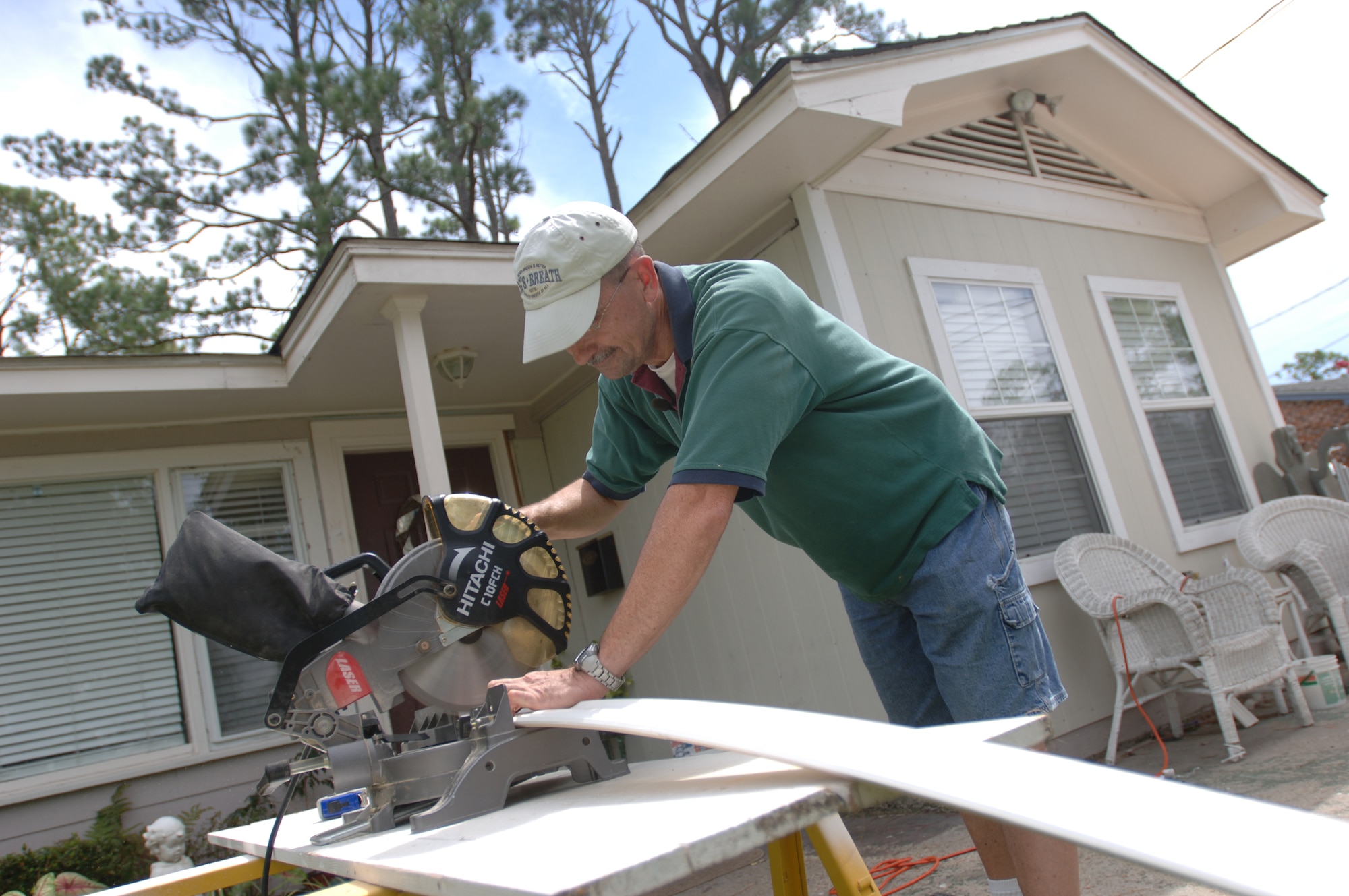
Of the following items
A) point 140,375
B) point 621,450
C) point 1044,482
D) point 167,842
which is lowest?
point 167,842

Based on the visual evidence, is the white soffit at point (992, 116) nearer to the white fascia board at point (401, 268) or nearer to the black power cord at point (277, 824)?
the white fascia board at point (401, 268)

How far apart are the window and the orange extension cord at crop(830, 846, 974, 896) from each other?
3.34 m

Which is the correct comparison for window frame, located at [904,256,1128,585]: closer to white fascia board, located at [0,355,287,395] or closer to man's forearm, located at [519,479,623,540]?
man's forearm, located at [519,479,623,540]

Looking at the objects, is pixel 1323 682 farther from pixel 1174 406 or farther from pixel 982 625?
pixel 982 625

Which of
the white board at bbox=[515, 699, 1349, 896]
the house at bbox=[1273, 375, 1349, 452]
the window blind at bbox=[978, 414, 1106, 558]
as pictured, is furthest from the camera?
the house at bbox=[1273, 375, 1349, 452]

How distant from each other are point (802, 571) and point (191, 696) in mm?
3432

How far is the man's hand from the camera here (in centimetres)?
116

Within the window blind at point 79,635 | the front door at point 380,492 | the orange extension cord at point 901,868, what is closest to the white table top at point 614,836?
the orange extension cord at point 901,868

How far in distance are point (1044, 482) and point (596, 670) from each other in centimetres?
399

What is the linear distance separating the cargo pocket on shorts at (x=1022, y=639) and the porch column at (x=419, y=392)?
118 inches

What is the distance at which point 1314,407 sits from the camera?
18.6m

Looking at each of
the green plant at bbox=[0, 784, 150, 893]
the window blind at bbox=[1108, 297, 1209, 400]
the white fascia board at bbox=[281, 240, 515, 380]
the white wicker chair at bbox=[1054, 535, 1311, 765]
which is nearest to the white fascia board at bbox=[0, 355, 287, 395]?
the white fascia board at bbox=[281, 240, 515, 380]

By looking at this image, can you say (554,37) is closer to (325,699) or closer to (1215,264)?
(1215,264)

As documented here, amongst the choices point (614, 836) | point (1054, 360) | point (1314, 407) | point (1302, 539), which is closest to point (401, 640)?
point (614, 836)
